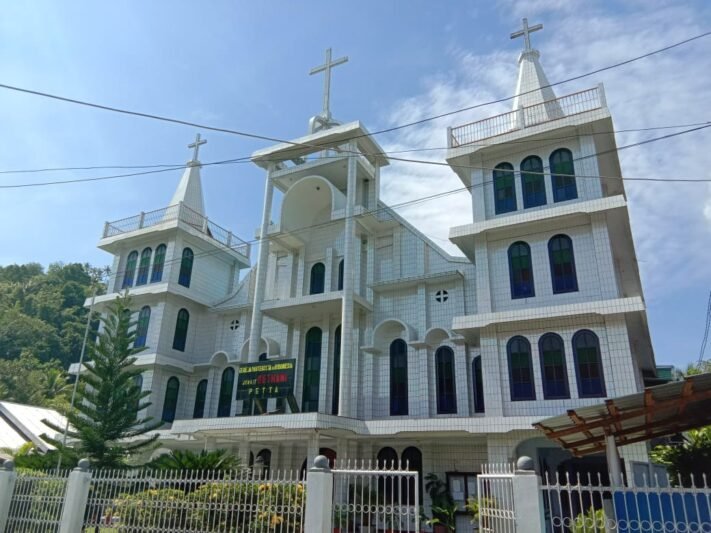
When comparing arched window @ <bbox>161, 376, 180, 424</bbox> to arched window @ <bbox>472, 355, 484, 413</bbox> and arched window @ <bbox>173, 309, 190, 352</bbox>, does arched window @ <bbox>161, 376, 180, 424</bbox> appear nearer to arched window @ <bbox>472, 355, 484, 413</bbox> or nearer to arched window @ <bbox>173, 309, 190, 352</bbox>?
arched window @ <bbox>173, 309, 190, 352</bbox>

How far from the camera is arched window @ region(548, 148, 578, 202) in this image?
13836 millimetres

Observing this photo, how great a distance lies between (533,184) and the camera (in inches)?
568

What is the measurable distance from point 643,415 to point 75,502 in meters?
8.81

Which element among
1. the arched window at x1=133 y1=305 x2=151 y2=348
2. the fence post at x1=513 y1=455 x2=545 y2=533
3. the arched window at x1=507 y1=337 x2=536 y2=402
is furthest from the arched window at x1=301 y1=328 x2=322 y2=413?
the fence post at x1=513 y1=455 x2=545 y2=533

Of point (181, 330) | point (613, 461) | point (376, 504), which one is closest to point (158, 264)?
point (181, 330)

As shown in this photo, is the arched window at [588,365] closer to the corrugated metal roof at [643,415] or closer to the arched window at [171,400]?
the corrugated metal roof at [643,415]

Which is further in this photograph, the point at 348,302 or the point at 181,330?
the point at 181,330

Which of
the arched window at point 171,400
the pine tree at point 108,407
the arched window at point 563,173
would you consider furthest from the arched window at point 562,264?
the arched window at point 171,400

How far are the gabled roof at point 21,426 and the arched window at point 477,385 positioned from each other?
56.0 ft

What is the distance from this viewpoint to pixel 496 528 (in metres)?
6.73

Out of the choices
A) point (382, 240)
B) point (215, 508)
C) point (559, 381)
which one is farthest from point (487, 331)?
point (215, 508)

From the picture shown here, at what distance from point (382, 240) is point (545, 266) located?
20.0 feet

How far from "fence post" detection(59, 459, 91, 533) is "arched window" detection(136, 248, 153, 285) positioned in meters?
12.8

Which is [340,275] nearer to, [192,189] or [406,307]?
[406,307]
